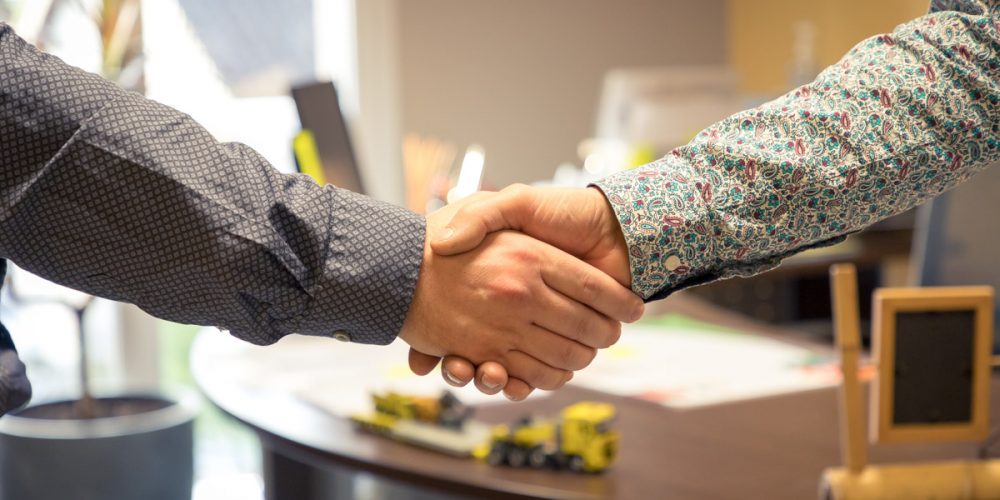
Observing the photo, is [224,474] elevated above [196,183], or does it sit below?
below

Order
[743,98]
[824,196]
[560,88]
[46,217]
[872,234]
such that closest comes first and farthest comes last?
[46,217], [824,196], [872,234], [743,98], [560,88]

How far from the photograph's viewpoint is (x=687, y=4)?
16.9 ft

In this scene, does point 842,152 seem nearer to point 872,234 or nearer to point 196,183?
point 196,183

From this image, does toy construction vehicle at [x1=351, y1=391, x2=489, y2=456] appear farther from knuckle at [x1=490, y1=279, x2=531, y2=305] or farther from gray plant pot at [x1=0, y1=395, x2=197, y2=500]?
gray plant pot at [x1=0, y1=395, x2=197, y2=500]

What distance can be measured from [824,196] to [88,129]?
769mm

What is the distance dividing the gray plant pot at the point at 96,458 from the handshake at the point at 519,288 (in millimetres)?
905

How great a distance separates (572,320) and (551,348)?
0.04 meters

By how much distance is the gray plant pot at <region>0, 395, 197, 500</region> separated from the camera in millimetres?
1958

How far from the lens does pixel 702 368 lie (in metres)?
2.01

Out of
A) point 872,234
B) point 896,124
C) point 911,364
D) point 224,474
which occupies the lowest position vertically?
point 224,474

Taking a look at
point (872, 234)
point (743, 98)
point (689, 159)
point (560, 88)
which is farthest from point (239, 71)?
point (689, 159)

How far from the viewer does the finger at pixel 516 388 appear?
1.34m

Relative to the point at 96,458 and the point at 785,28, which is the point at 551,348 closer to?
the point at 96,458

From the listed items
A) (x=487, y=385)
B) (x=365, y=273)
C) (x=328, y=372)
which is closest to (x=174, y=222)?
(x=365, y=273)
